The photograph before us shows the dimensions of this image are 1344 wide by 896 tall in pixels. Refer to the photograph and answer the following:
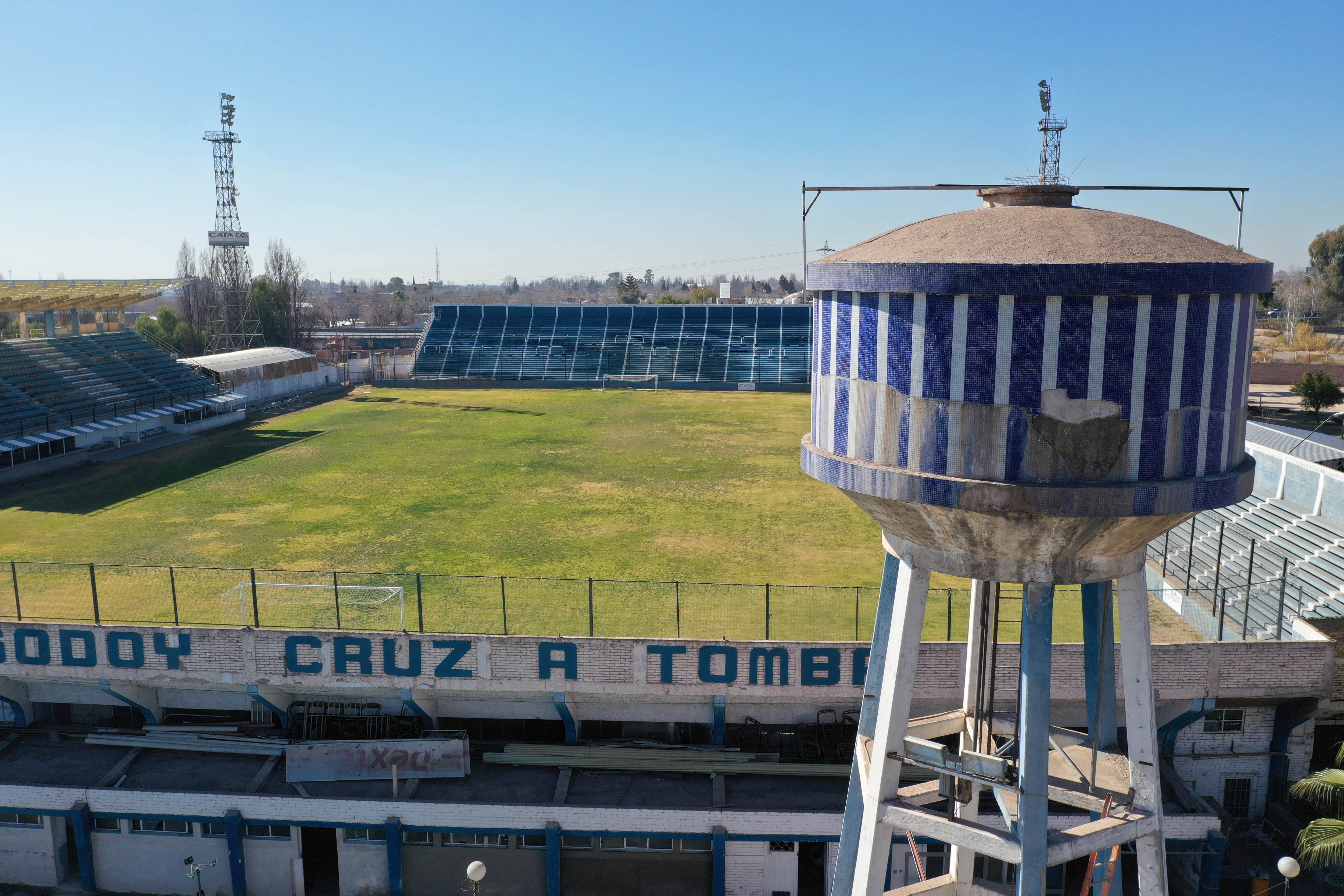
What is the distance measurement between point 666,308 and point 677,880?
211 ft

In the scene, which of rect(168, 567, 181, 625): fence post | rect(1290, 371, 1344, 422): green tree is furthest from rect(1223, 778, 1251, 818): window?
rect(1290, 371, 1344, 422): green tree

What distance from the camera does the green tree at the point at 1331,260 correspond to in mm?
98875

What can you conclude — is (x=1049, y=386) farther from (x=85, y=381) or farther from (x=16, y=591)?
(x=85, y=381)

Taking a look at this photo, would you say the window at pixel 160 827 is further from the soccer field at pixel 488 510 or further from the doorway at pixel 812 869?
the doorway at pixel 812 869

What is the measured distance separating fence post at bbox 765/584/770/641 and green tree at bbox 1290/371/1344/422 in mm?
37638

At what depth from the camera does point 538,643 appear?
56.2ft

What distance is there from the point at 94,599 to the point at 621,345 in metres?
56.4

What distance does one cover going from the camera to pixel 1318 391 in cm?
4491

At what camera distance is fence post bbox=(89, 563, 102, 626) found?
1742cm

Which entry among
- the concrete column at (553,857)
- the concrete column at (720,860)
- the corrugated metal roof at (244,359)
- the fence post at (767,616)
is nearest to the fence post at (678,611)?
the fence post at (767,616)

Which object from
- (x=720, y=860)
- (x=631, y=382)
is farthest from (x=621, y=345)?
(x=720, y=860)

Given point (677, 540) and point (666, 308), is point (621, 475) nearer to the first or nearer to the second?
point (677, 540)

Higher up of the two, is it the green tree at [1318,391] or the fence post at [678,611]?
the green tree at [1318,391]

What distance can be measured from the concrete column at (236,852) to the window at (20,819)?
3.37 m
